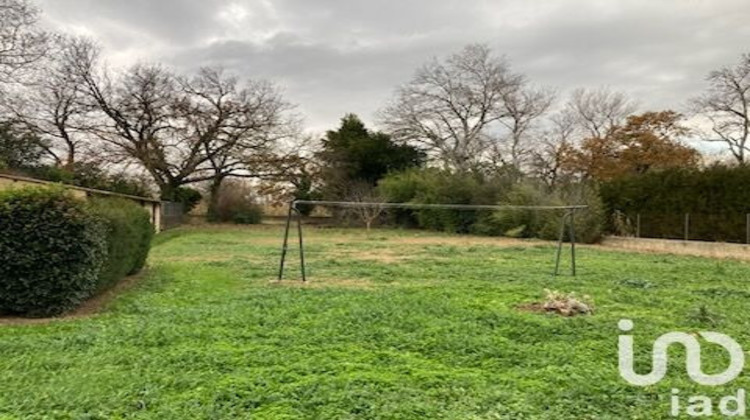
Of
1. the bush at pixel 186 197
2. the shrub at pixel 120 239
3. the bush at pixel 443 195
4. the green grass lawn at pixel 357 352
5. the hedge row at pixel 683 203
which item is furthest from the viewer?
the bush at pixel 186 197

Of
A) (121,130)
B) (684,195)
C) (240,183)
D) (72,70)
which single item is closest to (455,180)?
(684,195)

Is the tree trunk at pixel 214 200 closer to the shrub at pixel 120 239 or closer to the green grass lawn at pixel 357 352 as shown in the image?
the shrub at pixel 120 239

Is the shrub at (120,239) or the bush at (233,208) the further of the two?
the bush at (233,208)

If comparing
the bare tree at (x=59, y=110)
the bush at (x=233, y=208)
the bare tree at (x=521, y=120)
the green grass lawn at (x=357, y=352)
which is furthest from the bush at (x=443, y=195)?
the green grass lawn at (x=357, y=352)

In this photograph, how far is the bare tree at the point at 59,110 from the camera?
2397 centimetres

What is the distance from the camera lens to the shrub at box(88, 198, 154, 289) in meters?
6.91

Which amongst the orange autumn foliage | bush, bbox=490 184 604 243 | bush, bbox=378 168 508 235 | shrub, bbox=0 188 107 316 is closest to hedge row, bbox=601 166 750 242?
bush, bbox=490 184 604 243

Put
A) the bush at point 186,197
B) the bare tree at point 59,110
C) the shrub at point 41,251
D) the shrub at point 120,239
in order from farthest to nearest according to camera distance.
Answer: the bush at point 186,197 < the bare tree at point 59,110 < the shrub at point 120,239 < the shrub at point 41,251

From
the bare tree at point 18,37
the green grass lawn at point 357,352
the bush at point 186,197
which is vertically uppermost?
the bare tree at point 18,37

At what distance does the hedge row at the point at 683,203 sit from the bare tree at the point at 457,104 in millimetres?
13040

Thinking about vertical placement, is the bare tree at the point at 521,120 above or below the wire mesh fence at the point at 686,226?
above

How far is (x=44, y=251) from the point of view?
5566 millimetres

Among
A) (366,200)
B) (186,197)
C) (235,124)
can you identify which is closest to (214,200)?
(186,197)

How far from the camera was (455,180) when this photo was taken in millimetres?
25078
